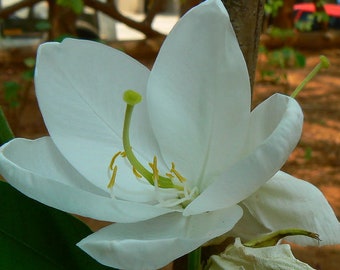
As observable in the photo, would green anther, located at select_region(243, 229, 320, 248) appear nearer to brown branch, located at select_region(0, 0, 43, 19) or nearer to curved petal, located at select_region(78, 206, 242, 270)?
curved petal, located at select_region(78, 206, 242, 270)

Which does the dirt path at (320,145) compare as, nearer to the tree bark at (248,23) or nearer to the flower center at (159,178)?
the tree bark at (248,23)

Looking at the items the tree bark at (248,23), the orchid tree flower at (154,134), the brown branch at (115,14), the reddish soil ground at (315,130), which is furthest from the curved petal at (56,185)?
the brown branch at (115,14)

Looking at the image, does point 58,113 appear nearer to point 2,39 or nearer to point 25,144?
point 25,144

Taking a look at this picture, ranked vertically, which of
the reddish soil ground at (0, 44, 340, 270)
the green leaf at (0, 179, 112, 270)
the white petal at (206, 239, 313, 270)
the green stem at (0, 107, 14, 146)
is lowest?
the reddish soil ground at (0, 44, 340, 270)

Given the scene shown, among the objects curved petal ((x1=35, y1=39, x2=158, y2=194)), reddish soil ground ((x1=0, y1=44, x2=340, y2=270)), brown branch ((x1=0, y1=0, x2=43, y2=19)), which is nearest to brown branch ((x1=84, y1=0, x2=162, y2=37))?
brown branch ((x1=0, y1=0, x2=43, y2=19))

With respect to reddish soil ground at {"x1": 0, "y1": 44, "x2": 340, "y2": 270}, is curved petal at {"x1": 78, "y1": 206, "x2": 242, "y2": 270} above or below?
above

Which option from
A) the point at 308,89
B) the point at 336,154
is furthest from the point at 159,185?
the point at 308,89
